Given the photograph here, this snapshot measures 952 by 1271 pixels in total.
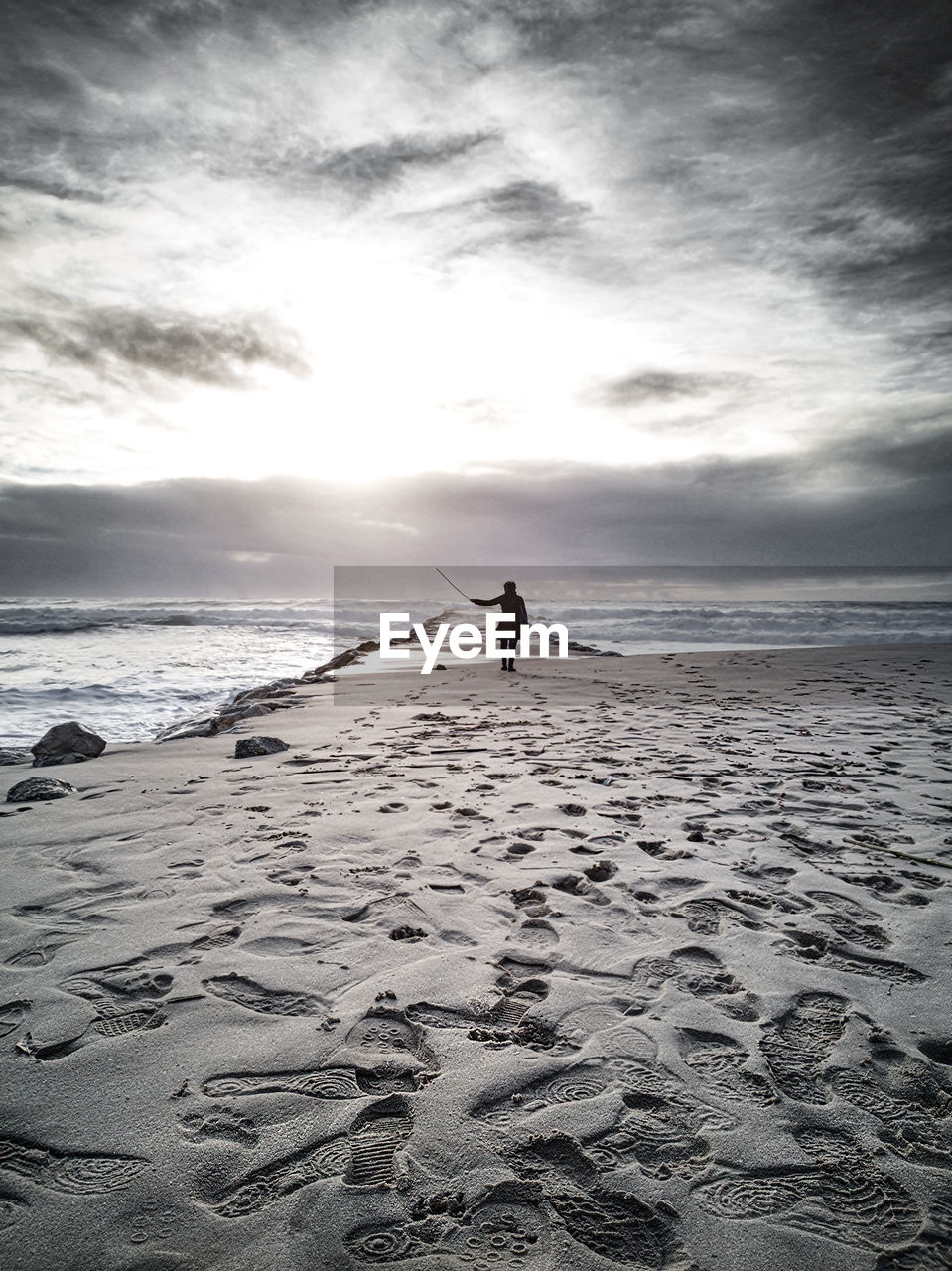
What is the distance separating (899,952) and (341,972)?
2387 millimetres

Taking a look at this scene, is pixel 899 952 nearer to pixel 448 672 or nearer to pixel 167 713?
pixel 167 713

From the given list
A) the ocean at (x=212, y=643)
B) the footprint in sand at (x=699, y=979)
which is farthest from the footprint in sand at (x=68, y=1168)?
the ocean at (x=212, y=643)

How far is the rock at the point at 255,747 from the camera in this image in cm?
652

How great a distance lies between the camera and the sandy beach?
159 centimetres

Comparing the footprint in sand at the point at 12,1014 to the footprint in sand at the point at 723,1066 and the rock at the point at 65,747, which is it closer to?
the footprint in sand at the point at 723,1066

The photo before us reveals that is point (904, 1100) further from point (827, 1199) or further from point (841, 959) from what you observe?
point (841, 959)

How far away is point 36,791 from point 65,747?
5.60ft

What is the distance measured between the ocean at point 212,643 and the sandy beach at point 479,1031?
22.3ft

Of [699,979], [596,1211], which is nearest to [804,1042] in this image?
[699,979]

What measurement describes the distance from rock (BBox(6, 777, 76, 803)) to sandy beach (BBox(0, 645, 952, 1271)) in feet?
0.46

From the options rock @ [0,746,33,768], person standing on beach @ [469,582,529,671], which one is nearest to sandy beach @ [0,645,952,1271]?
rock @ [0,746,33,768]

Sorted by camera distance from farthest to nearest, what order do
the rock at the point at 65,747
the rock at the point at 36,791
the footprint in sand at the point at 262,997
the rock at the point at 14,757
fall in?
1. the rock at the point at 14,757
2. the rock at the point at 65,747
3. the rock at the point at 36,791
4. the footprint in sand at the point at 262,997

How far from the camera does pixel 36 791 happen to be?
201 inches

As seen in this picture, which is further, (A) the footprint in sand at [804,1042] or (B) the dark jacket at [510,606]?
Result: (B) the dark jacket at [510,606]
